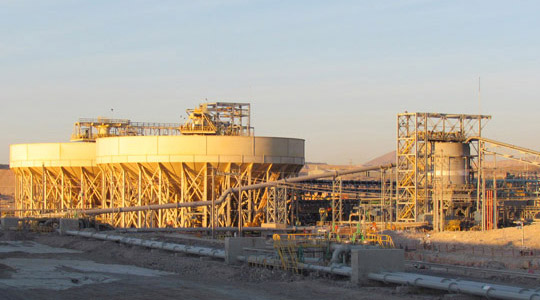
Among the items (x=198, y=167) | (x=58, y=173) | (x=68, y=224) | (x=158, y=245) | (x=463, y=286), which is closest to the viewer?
(x=463, y=286)

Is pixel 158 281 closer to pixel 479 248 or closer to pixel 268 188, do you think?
pixel 479 248

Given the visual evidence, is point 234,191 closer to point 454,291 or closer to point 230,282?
point 230,282

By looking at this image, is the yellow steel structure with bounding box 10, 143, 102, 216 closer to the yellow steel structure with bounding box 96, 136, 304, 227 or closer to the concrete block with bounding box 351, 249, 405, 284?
the yellow steel structure with bounding box 96, 136, 304, 227

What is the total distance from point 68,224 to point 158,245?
17.2m

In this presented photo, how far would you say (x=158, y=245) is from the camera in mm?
39375

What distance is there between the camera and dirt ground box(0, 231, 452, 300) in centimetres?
2334

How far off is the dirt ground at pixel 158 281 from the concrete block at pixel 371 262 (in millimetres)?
437

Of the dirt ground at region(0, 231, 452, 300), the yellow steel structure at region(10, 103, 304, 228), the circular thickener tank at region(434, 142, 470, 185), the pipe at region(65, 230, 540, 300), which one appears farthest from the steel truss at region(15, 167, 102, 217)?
the pipe at region(65, 230, 540, 300)

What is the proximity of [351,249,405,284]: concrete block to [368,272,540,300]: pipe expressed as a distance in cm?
32

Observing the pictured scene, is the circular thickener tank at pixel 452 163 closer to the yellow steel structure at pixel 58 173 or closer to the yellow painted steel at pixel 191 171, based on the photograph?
the yellow painted steel at pixel 191 171

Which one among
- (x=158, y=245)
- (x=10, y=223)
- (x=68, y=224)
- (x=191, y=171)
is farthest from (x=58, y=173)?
(x=158, y=245)

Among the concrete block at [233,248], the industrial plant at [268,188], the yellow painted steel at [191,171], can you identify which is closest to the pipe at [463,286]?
the concrete block at [233,248]

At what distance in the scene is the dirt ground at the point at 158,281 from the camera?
2334 cm

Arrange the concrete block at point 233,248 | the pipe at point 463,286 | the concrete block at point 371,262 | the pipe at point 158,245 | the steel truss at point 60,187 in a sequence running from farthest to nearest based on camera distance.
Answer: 1. the steel truss at point 60,187
2. the pipe at point 158,245
3. the concrete block at point 233,248
4. the concrete block at point 371,262
5. the pipe at point 463,286
